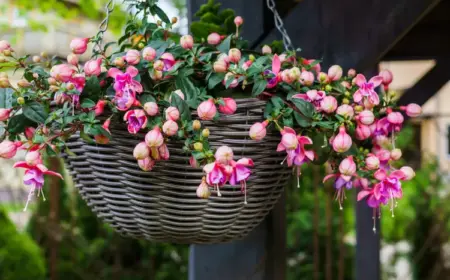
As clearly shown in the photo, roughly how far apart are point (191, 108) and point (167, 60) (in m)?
0.09

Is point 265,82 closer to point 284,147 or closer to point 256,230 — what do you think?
point 284,147

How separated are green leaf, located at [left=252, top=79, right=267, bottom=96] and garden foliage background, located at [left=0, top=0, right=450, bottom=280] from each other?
8.02 feet

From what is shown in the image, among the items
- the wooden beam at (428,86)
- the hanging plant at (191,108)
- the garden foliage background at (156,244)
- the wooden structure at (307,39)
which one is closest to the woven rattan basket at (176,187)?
the hanging plant at (191,108)

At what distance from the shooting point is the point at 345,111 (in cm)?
73

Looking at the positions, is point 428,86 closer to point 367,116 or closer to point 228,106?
point 367,116

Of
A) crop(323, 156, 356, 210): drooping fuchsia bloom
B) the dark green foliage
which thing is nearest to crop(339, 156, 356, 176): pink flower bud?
crop(323, 156, 356, 210): drooping fuchsia bloom

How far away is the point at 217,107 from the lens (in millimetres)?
703

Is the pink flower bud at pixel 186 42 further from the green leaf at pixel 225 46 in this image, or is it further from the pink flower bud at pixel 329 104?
the pink flower bud at pixel 329 104

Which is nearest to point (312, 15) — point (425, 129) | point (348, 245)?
point (348, 245)

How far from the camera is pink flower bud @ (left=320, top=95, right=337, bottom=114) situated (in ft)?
2.38

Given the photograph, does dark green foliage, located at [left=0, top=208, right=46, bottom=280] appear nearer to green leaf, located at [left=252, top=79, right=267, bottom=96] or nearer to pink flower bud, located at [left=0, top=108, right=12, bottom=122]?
pink flower bud, located at [left=0, top=108, right=12, bottom=122]

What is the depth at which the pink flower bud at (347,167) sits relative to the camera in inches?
29.0

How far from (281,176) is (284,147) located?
0.43ft

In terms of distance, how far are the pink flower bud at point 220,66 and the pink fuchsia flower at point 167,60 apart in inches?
2.6
